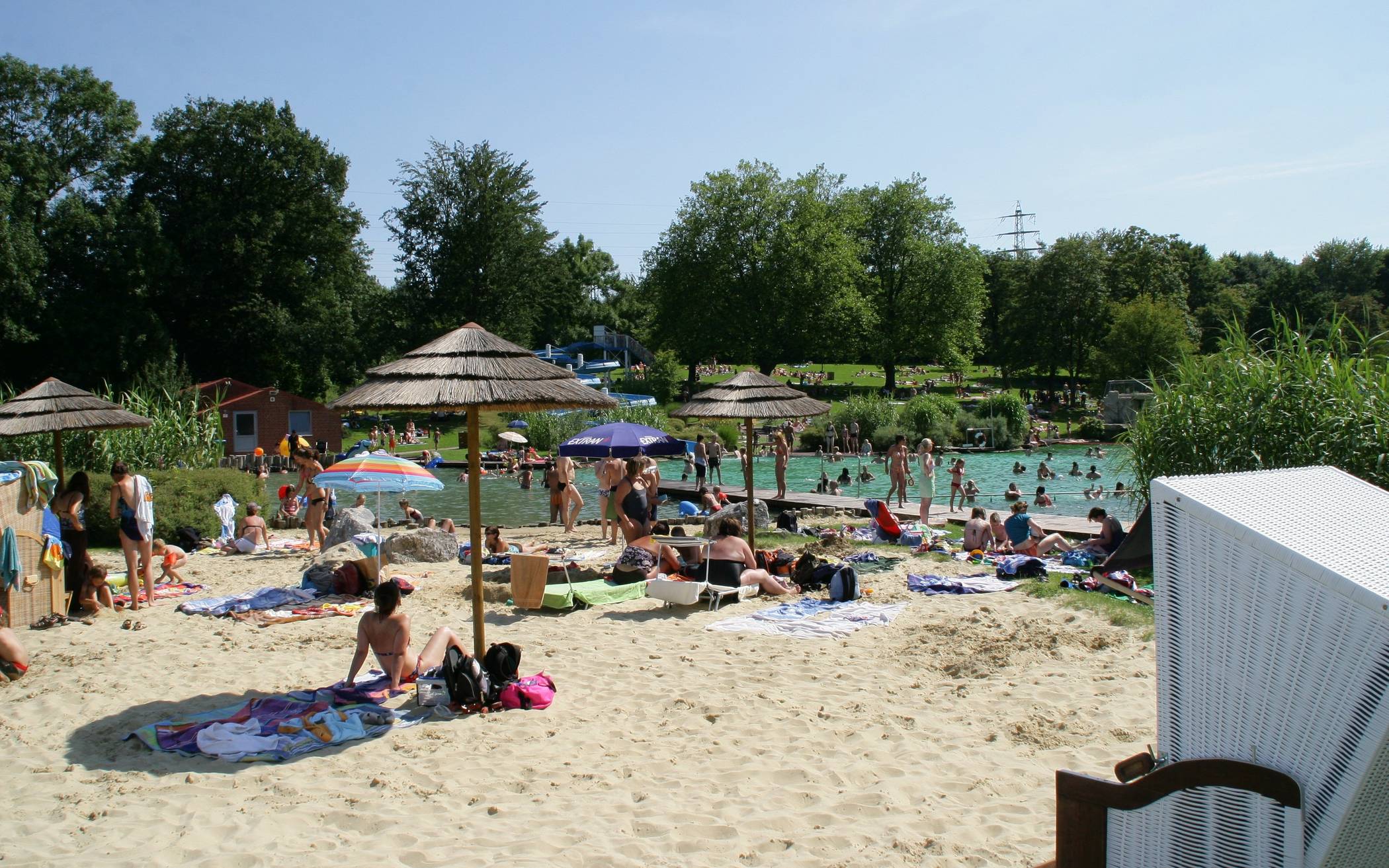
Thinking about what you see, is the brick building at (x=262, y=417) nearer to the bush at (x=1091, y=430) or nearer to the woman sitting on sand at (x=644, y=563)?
the woman sitting on sand at (x=644, y=563)

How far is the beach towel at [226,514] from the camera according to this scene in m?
14.9

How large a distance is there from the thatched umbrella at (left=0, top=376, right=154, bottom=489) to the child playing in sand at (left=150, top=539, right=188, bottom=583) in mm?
1369

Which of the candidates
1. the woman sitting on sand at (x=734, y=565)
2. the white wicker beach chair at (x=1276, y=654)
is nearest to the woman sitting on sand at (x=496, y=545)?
the woman sitting on sand at (x=734, y=565)

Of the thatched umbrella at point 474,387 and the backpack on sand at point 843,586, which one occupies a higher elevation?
the thatched umbrella at point 474,387

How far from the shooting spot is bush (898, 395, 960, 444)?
1412 inches

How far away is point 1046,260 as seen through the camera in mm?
52688

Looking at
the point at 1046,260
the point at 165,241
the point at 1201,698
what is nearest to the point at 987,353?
the point at 1046,260

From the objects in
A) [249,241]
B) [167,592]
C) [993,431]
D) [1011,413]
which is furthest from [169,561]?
[249,241]

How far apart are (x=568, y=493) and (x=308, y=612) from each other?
7.56 meters

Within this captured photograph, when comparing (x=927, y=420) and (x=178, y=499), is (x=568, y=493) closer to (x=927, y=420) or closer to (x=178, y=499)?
(x=178, y=499)

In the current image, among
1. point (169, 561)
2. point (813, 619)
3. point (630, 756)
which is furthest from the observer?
point (169, 561)

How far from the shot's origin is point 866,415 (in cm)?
3681

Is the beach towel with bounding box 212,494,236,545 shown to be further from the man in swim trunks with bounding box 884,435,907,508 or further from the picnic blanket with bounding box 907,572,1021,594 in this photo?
the man in swim trunks with bounding box 884,435,907,508

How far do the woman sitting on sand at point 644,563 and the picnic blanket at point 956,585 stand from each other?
2571mm
